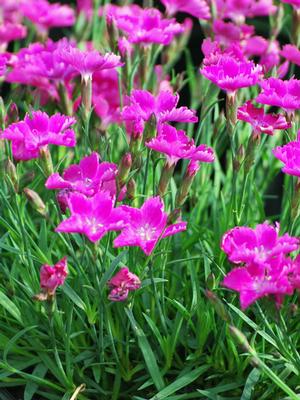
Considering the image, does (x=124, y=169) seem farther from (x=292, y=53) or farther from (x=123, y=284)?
(x=292, y=53)

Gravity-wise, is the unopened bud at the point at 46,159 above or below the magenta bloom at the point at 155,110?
below

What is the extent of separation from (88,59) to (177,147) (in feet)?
0.82

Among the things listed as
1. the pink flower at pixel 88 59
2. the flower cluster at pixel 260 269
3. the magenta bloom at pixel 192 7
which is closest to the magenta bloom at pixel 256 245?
the flower cluster at pixel 260 269

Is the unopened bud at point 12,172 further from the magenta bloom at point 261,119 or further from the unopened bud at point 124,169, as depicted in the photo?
the magenta bloom at point 261,119

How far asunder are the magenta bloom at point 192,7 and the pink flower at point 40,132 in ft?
1.91

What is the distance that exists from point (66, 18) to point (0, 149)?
72 cm

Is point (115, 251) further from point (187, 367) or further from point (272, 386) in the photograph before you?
point (272, 386)

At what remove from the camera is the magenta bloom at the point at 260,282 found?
101 centimetres

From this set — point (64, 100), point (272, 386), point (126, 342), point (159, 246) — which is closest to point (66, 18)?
point (64, 100)

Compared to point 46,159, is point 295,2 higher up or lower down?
higher up

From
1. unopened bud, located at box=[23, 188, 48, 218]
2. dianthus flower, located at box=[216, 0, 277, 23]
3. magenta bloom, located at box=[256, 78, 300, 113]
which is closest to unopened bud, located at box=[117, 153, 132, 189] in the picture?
unopened bud, located at box=[23, 188, 48, 218]

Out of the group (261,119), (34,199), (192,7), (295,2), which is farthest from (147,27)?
(34,199)

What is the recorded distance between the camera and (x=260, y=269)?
104 cm

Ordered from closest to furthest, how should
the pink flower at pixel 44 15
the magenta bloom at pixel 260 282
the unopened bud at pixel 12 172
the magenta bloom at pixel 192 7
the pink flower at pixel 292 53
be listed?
the magenta bloom at pixel 260 282 → the unopened bud at pixel 12 172 → the pink flower at pixel 292 53 → the magenta bloom at pixel 192 7 → the pink flower at pixel 44 15
